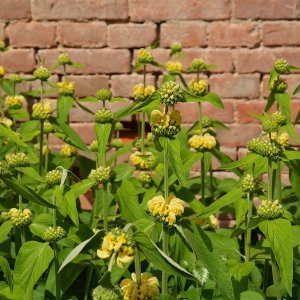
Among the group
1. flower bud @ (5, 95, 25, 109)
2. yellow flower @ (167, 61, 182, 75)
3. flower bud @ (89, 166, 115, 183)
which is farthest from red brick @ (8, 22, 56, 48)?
flower bud @ (89, 166, 115, 183)

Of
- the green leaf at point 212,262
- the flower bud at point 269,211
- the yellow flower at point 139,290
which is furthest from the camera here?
the flower bud at point 269,211

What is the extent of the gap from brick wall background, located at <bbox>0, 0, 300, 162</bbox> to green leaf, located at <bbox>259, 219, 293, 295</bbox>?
1.52 meters

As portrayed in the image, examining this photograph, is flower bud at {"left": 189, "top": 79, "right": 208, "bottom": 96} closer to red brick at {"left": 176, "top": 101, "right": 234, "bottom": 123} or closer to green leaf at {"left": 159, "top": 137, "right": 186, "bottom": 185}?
red brick at {"left": 176, "top": 101, "right": 234, "bottom": 123}

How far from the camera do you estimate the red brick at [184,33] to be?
2863 mm

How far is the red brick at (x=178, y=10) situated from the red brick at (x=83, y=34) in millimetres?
178

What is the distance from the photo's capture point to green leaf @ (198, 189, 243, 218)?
5.02 feet

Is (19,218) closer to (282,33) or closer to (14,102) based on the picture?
(14,102)

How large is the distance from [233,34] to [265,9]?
0.19 metres

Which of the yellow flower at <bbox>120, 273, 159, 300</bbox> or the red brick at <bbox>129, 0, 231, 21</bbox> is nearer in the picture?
the yellow flower at <bbox>120, 273, 159, 300</bbox>

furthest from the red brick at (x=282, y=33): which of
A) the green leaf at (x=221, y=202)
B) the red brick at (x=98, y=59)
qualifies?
the green leaf at (x=221, y=202)

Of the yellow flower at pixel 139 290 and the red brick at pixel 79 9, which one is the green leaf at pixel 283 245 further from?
the red brick at pixel 79 9

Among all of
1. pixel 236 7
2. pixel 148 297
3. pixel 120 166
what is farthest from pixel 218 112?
pixel 148 297

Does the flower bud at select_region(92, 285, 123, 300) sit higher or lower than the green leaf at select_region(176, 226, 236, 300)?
higher

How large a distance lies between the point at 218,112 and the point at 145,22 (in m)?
0.58
